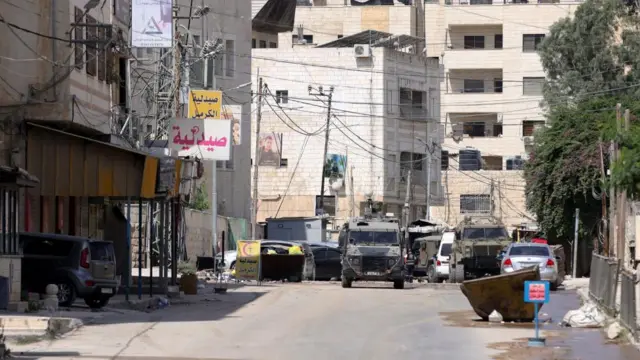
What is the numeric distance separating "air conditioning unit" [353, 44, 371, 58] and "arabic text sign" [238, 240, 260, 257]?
3110cm

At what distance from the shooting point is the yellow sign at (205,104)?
46188 millimetres

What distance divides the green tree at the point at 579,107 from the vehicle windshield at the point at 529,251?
431 centimetres

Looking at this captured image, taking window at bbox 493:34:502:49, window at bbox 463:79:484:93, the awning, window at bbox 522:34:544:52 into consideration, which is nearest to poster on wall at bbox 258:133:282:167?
window at bbox 463:79:484:93

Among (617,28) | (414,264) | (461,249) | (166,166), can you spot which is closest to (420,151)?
(617,28)

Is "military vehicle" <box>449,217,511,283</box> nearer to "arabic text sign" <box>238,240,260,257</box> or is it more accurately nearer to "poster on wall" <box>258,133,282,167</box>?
"arabic text sign" <box>238,240,260,257</box>

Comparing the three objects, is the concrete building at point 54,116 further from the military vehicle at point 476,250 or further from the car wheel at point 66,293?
the military vehicle at point 476,250

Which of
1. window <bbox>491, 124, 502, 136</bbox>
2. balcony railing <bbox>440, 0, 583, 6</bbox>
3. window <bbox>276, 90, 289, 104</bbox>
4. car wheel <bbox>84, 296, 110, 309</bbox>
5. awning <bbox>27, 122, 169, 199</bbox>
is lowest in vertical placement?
car wheel <bbox>84, 296, 110, 309</bbox>

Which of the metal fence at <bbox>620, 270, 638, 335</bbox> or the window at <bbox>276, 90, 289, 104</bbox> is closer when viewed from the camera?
the metal fence at <bbox>620, 270, 638, 335</bbox>

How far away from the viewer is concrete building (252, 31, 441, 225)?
77.6m

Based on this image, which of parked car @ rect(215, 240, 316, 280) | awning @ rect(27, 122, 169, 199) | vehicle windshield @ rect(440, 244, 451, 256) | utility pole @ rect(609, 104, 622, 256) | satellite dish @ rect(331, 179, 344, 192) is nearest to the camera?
awning @ rect(27, 122, 169, 199)

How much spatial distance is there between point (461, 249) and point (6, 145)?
2283cm

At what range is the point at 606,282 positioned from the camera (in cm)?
2736

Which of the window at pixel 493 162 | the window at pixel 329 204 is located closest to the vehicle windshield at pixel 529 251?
the window at pixel 329 204

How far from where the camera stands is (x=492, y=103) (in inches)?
3684
